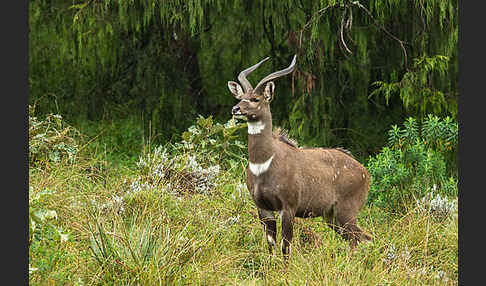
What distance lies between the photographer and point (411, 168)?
24.8 ft

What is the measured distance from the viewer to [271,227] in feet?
20.0

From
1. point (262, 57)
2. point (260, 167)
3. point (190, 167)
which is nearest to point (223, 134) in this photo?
point (190, 167)

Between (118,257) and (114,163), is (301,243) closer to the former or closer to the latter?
(118,257)

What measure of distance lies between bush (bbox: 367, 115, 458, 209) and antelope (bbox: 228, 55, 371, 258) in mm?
968

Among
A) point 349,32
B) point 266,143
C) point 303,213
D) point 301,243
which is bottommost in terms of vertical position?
point 301,243

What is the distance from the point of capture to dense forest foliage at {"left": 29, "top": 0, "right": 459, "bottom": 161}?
8.61 metres

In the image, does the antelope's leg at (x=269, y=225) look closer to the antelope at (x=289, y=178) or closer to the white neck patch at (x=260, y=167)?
the antelope at (x=289, y=178)

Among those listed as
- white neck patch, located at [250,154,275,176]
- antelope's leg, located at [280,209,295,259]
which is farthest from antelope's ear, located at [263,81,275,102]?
antelope's leg, located at [280,209,295,259]

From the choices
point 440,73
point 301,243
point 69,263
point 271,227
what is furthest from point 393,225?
point 69,263

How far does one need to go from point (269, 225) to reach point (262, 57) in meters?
3.95

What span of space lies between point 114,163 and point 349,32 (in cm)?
344

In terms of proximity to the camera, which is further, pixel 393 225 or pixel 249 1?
pixel 249 1

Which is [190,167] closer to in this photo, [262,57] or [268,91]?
[268,91]

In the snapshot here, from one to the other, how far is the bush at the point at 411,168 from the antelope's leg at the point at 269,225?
1.69 m
